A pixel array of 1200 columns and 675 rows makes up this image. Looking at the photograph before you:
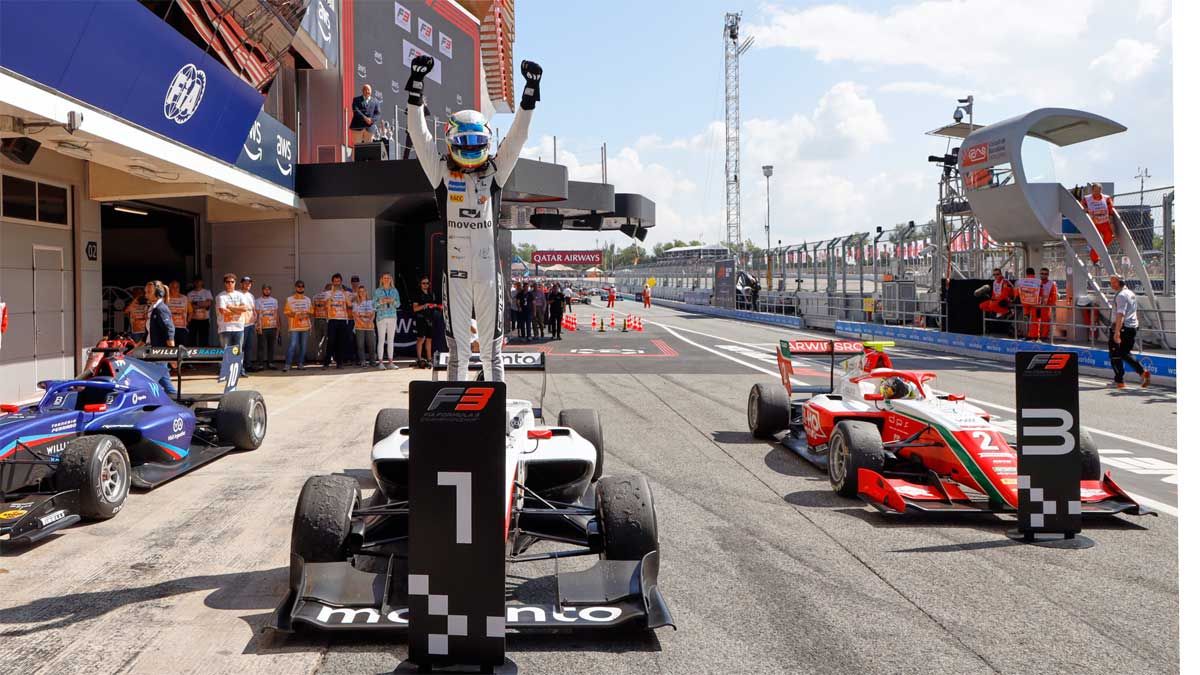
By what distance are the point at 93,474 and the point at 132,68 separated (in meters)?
6.08

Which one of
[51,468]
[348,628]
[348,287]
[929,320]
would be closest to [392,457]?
[348,628]

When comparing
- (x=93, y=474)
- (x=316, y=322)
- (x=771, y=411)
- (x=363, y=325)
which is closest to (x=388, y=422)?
(x=93, y=474)

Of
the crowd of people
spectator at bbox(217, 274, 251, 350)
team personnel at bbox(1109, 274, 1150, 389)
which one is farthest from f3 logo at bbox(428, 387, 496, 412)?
team personnel at bbox(1109, 274, 1150, 389)

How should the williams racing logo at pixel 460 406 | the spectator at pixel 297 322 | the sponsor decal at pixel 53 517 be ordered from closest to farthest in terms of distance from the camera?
the williams racing logo at pixel 460 406
the sponsor decal at pixel 53 517
the spectator at pixel 297 322

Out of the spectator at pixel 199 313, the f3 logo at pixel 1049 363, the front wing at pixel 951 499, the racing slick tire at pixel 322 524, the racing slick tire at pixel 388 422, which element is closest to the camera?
the racing slick tire at pixel 322 524

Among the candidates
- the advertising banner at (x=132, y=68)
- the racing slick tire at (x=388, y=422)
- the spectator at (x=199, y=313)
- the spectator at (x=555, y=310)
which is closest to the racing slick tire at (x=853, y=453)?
the racing slick tire at (x=388, y=422)

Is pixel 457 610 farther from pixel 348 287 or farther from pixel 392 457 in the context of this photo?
pixel 348 287

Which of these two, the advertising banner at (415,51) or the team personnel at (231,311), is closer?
the team personnel at (231,311)

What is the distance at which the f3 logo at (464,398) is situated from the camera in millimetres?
3432

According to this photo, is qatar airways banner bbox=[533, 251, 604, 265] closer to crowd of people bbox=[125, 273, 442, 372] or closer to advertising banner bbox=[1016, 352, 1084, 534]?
crowd of people bbox=[125, 273, 442, 372]

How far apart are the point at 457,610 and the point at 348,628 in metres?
0.66

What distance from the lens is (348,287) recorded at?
58.1 ft

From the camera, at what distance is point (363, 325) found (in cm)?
1708

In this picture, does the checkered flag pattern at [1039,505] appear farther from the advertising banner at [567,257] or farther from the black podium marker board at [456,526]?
the advertising banner at [567,257]
